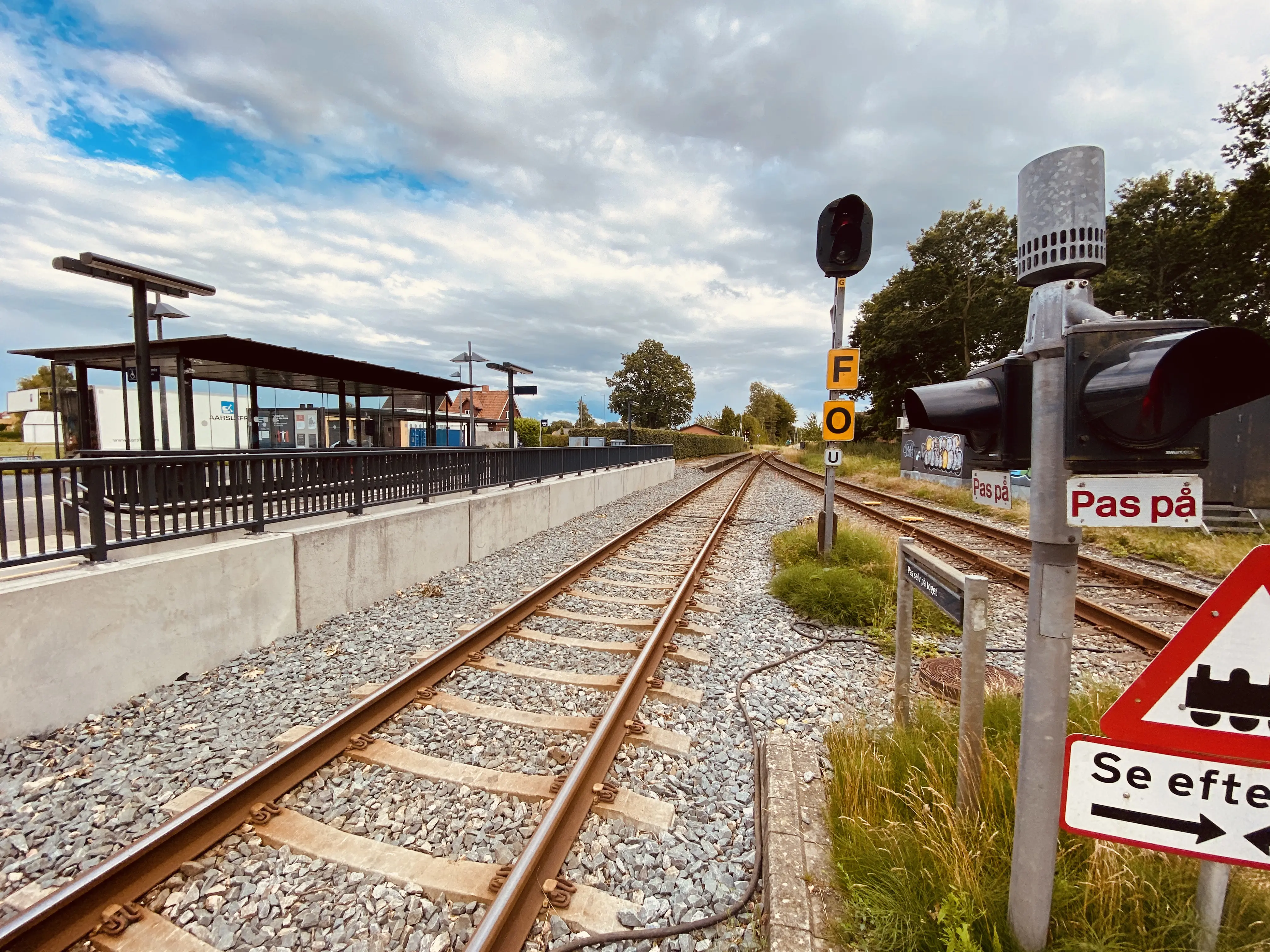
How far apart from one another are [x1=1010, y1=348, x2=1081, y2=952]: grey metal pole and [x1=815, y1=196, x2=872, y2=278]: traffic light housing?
6776mm

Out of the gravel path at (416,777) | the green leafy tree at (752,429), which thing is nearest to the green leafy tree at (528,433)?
the gravel path at (416,777)

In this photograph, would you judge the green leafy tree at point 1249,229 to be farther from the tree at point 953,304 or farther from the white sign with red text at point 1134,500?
the white sign with red text at point 1134,500

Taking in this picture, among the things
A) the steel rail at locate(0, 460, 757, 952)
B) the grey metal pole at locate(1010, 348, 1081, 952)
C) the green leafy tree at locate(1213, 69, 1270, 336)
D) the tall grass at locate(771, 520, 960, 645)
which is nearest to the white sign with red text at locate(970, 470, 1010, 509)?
the grey metal pole at locate(1010, 348, 1081, 952)

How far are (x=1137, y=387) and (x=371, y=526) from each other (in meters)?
6.51

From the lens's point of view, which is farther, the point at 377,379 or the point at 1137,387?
the point at 377,379

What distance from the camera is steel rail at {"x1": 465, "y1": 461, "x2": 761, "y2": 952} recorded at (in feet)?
6.81

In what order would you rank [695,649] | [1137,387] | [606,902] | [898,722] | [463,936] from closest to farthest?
[1137,387] → [463,936] → [606,902] → [898,722] → [695,649]

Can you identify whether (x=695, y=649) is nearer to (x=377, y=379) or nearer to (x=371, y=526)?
(x=371, y=526)

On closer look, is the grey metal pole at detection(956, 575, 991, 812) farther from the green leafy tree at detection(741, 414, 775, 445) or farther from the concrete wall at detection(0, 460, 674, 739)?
the green leafy tree at detection(741, 414, 775, 445)

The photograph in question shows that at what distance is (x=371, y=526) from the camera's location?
246 inches

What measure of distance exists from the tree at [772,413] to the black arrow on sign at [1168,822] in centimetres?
11939

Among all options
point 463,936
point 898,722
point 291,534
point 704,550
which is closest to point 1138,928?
point 898,722

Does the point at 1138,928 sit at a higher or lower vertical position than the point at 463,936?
higher

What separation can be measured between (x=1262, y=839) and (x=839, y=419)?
22.0 ft
